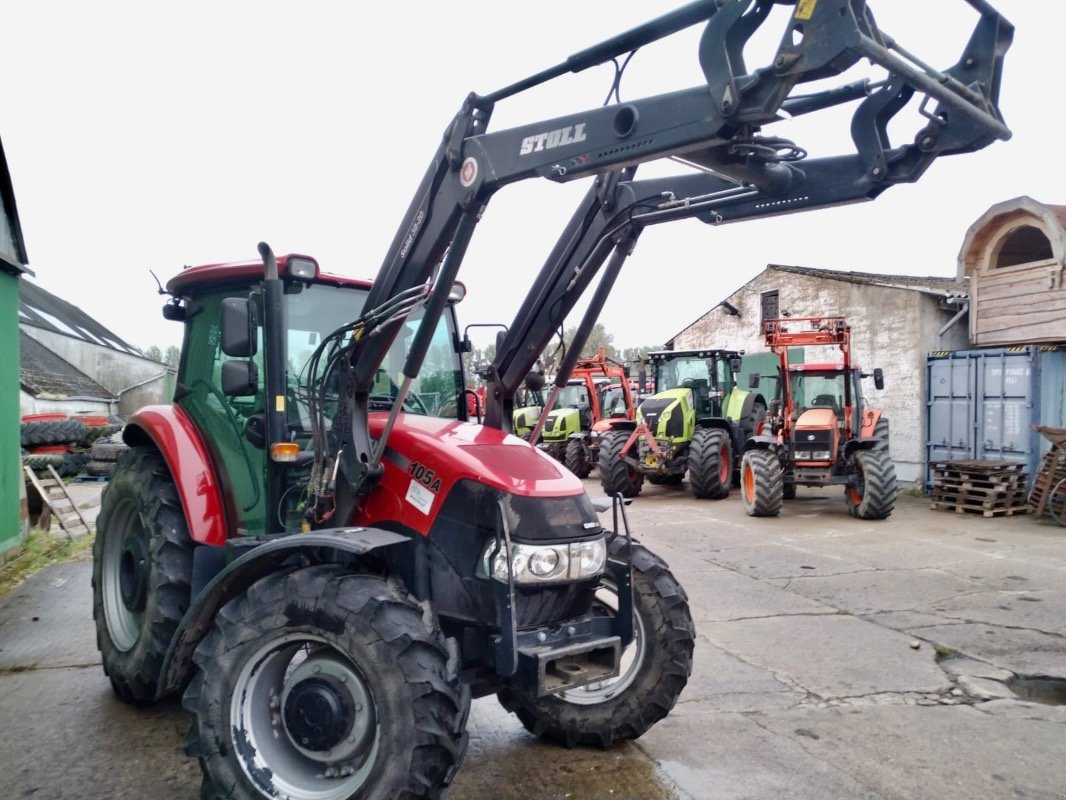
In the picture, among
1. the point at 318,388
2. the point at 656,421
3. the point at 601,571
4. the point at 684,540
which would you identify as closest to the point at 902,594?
the point at 684,540

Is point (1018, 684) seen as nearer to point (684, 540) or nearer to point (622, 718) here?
point (622, 718)

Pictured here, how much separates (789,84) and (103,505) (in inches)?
177

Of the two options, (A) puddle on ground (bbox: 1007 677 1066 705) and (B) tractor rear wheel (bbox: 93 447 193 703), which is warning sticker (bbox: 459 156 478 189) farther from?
(A) puddle on ground (bbox: 1007 677 1066 705)

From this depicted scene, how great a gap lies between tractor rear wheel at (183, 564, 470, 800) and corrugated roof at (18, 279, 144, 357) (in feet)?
98.6

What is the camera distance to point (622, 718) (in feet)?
13.2

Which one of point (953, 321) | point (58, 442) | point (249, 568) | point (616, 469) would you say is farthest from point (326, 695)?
point (58, 442)

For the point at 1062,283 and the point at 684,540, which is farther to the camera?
the point at 1062,283

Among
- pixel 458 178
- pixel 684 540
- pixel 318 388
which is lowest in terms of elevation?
pixel 684 540

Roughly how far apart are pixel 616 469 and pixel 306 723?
12.0 m

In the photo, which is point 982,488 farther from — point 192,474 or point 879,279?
point 192,474

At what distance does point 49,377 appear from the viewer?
84.3ft

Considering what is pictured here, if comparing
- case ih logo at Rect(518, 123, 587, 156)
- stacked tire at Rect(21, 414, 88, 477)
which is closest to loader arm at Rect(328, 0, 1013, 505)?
case ih logo at Rect(518, 123, 587, 156)

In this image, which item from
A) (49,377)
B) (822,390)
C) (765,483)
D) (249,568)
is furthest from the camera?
(49,377)

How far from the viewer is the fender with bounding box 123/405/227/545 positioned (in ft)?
14.3
